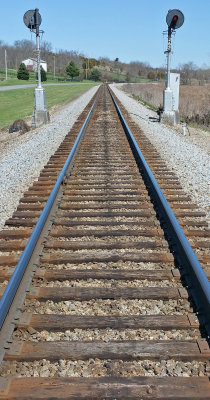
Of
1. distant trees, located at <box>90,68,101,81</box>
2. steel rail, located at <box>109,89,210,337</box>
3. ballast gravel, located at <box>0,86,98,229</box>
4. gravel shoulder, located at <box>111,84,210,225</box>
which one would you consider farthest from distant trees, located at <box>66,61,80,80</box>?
steel rail, located at <box>109,89,210,337</box>

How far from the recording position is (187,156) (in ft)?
31.2

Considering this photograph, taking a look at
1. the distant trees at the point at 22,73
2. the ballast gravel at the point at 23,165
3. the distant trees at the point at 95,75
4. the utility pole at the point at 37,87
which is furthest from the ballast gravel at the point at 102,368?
the distant trees at the point at 95,75

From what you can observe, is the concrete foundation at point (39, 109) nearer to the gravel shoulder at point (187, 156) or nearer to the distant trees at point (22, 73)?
the gravel shoulder at point (187, 156)

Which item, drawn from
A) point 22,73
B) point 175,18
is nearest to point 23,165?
point 175,18

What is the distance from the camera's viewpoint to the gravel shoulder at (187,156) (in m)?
6.57

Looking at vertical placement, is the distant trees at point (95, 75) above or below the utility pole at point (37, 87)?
above

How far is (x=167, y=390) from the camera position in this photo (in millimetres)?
2271

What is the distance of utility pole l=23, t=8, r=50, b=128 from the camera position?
14555mm

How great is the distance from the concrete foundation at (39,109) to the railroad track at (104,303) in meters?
10.5

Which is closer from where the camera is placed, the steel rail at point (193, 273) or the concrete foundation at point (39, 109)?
the steel rail at point (193, 273)

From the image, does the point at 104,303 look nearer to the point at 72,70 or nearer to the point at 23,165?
the point at 23,165

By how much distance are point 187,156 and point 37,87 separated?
8.31 metres

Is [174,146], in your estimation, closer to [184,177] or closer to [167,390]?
[184,177]

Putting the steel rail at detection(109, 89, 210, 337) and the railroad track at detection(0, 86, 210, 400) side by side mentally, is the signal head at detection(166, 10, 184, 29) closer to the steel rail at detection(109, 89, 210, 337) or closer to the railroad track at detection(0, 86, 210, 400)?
the railroad track at detection(0, 86, 210, 400)
